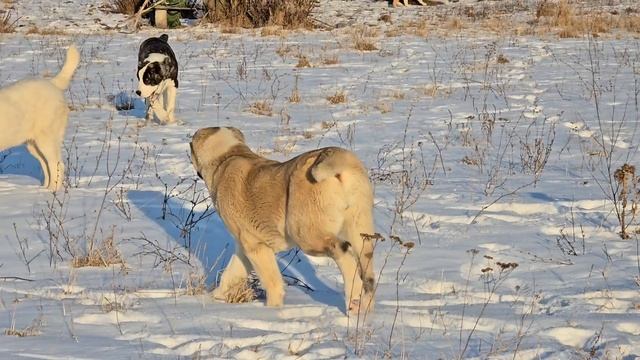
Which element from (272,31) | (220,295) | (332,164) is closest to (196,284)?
(220,295)

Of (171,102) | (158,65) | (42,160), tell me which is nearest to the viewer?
(42,160)

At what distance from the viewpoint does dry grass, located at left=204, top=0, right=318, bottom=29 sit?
69.6ft

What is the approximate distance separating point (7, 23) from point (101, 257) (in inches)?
638

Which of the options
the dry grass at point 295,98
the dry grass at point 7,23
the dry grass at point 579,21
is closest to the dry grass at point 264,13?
the dry grass at point 7,23

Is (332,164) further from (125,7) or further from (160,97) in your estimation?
(125,7)

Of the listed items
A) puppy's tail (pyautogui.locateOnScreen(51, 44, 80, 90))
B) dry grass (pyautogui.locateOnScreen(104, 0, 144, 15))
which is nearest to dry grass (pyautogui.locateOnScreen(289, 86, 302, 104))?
puppy's tail (pyautogui.locateOnScreen(51, 44, 80, 90))

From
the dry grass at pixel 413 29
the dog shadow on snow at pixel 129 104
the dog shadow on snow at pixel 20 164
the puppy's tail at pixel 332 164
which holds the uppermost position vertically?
the puppy's tail at pixel 332 164

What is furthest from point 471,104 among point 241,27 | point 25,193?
point 241,27

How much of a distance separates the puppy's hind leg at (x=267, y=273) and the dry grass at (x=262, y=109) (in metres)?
6.48

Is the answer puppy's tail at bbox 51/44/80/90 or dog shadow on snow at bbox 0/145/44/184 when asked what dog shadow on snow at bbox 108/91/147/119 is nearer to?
dog shadow on snow at bbox 0/145/44/184

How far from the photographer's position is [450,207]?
6.96 metres

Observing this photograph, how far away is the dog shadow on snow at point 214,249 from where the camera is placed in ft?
17.4

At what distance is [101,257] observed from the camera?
18.3 ft

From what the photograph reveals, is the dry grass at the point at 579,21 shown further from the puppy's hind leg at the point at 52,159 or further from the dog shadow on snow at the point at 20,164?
the puppy's hind leg at the point at 52,159
